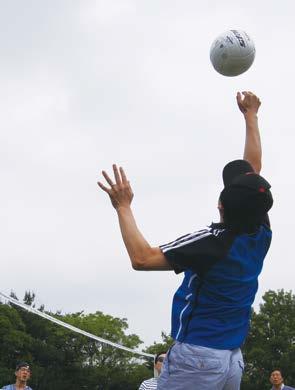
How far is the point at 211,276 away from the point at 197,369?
591mm

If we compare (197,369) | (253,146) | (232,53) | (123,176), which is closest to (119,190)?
(123,176)

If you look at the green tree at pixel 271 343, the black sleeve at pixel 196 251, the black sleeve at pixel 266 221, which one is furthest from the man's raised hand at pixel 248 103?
the green tree at pixel 271 343

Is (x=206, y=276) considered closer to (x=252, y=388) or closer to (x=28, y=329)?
(x=252, y=388)

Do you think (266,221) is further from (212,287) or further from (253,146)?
(253,146)

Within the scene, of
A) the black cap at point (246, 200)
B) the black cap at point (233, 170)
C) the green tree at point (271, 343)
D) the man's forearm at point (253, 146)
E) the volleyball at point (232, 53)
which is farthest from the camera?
the green tree at point (271, 343)

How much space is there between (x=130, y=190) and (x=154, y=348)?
75549 millimetres

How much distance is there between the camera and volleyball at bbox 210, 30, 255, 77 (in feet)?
23.9

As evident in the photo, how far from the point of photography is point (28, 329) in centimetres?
7344

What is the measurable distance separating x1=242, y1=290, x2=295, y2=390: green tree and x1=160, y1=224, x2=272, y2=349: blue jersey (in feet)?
178

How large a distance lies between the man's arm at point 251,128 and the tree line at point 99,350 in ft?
174

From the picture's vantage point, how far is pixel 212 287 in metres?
4.54

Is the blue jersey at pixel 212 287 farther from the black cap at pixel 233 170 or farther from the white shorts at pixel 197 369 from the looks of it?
the black cap at pixel 233 170

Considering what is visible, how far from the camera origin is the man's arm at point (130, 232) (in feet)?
14.3

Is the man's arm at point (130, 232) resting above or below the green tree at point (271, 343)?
below
